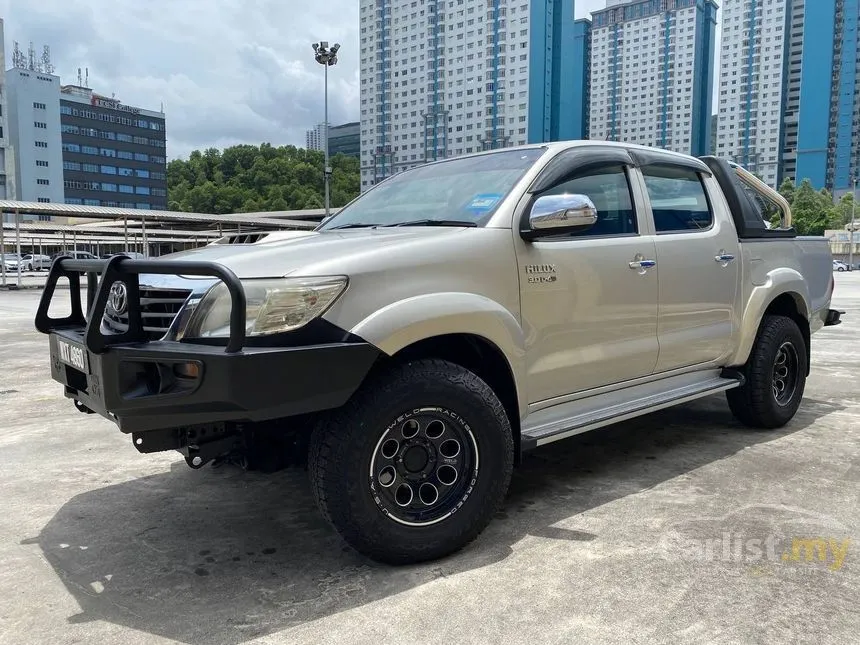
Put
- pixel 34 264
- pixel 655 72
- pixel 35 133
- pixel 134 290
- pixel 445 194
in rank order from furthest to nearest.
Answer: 1. pixel 655 72
2. pixel 35 133
3. pixel 34 264
4. pixel 445 194
5. pixel 134 290

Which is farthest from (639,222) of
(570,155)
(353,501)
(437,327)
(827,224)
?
(827,224)

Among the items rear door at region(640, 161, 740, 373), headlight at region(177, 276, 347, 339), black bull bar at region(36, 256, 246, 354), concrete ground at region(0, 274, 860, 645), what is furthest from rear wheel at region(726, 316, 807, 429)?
black bull bar at region(36, 256, 246, 354)

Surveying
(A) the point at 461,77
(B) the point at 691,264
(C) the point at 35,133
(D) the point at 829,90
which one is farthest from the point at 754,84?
(B) the point at 691,264

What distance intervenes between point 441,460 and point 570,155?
1.76m

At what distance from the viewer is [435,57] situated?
110 meters

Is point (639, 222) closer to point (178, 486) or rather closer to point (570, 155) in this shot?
point (570, 155)

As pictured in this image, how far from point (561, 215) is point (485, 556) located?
1.48 m

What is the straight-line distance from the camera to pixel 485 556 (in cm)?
285

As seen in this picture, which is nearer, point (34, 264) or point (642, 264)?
point (642, 264)

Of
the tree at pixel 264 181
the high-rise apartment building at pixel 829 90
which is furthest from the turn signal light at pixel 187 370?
the high-rise apartment building at pixel 829 90

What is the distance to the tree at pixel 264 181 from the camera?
8994 cm

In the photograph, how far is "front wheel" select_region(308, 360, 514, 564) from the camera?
99.9 inches

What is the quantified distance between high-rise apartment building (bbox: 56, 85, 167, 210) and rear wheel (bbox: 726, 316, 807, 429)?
118218 millimetres

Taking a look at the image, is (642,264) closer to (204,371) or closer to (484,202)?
(484,202)
